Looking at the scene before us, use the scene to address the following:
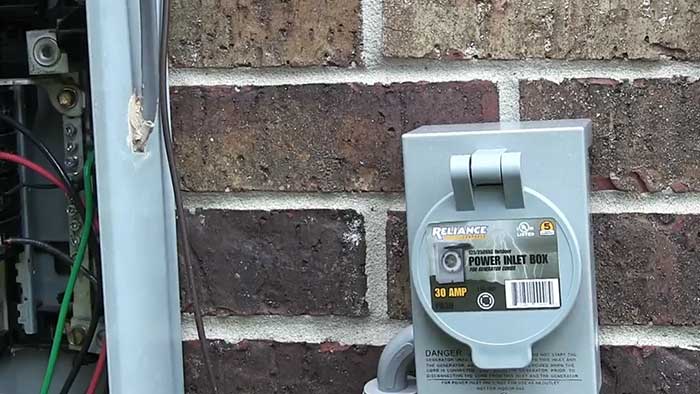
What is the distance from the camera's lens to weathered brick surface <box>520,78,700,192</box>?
0.61 m

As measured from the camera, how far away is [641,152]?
2.03 ft

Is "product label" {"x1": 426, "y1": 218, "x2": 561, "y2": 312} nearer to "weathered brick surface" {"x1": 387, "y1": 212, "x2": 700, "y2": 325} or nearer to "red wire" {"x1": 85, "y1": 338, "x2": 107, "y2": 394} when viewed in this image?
"weathered brick surface" {"x1": 387, "y1": 212, "x2": 700, "y2": 325}

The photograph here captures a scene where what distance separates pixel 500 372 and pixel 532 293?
2.2 inches

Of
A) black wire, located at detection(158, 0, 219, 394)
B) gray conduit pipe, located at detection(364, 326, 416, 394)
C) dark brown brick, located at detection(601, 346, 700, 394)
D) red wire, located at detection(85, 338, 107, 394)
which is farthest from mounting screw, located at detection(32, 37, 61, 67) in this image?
dark brown brick, located at detection(601, 346, 700, 394)

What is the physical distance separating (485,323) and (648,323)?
0.49 ft

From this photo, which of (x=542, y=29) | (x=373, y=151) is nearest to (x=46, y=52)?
(x=373, y=151)

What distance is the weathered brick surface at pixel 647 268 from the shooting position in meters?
0.62

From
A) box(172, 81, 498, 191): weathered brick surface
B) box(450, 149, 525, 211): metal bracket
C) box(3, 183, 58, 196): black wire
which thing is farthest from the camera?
box(3, 183, 58, 196): black wire

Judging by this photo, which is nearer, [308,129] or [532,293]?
[532,293]

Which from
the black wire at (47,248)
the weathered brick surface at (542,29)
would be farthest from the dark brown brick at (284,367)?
the weathered brick surface at (542,29)

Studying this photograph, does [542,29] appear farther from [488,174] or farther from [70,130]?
[70,130]

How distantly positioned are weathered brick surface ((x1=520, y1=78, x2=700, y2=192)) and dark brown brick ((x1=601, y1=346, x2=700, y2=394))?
108 millimetres

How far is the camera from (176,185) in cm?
63

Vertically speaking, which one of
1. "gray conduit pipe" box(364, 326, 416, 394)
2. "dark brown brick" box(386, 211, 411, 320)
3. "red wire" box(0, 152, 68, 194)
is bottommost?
"gray conduit pipe" box(364, 326, 416, 394)
